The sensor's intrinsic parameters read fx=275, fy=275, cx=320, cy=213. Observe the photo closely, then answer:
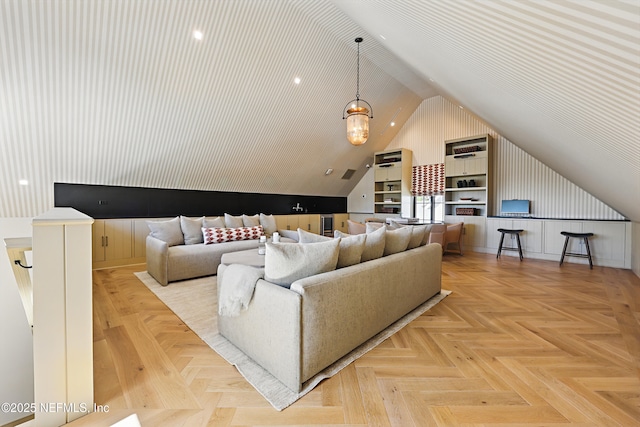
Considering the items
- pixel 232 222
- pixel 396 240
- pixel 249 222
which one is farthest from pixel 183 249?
pixel 396 240

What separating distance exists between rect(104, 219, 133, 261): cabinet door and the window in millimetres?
6372

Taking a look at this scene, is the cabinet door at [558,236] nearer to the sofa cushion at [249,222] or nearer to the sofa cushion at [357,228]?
the sofa cushion at [357,228]

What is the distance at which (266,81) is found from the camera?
4.53 m

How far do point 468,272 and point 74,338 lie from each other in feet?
15.2

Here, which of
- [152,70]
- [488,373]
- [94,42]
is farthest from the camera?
[152,70]

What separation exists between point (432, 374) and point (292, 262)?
3.76ft

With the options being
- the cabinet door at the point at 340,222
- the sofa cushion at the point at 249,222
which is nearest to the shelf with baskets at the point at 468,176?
the cabinet door at the point at 340,222

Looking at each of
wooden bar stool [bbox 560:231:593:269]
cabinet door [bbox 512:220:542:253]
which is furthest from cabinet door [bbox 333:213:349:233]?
wooden bar stool [bbox 560:231:593:269]

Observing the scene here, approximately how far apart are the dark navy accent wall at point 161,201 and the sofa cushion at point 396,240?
4.57 metres

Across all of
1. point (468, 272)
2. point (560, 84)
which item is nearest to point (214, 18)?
point (560, 84)

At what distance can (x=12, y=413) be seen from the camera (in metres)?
1.78

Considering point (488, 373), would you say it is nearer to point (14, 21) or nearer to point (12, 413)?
point (12, 413)

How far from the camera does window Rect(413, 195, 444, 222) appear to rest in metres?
6.88

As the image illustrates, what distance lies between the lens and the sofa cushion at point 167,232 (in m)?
4.06
